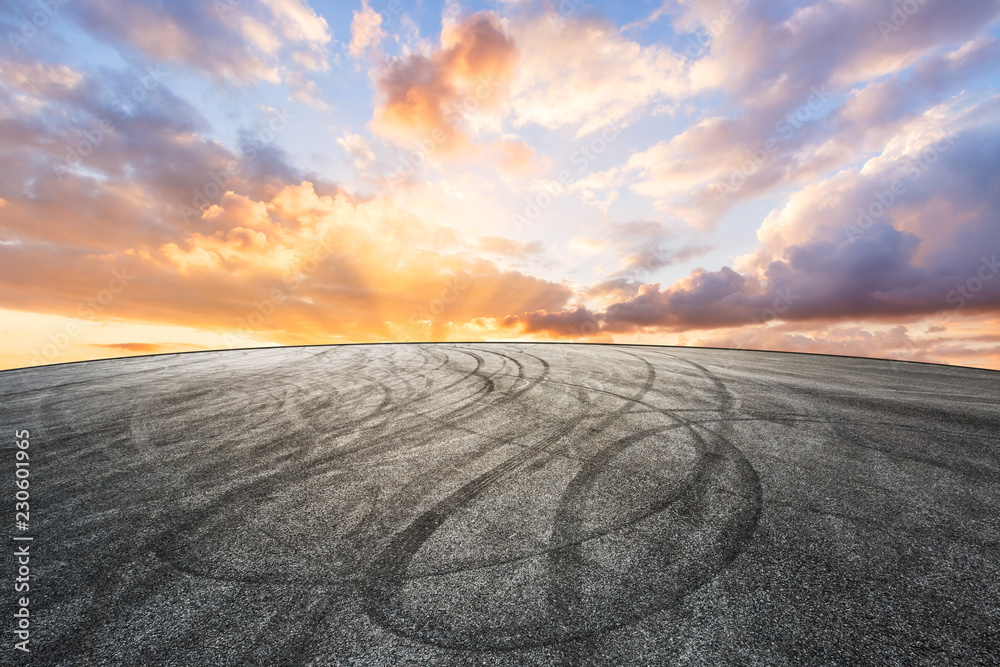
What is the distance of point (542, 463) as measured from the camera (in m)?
4.38

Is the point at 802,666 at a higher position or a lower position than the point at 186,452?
lower

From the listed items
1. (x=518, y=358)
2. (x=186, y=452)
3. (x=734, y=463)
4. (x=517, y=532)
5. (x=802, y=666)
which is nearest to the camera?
(x=802, y=666)

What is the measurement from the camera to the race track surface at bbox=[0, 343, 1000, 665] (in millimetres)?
2098

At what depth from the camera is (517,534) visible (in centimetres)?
304

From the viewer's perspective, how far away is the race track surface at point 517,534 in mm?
2098

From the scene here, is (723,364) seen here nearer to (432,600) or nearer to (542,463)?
(542,463)

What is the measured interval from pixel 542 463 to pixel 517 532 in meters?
1.36

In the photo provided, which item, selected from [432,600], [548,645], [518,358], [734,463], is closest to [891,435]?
[734,463]

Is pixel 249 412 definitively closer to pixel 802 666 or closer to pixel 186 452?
pixel 186 452

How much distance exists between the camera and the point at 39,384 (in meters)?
10.1

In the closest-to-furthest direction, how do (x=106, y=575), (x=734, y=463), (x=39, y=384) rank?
(x=106, y=575), (x=734, y=463), (x=39, y=384)

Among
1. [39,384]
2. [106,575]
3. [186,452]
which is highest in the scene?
[39,384]

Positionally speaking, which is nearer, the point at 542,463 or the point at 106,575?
the point at 106,575

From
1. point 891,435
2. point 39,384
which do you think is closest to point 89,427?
point 39,384
